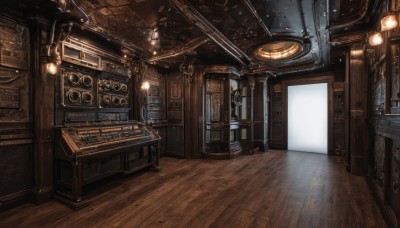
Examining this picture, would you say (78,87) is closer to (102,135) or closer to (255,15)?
(102,135)

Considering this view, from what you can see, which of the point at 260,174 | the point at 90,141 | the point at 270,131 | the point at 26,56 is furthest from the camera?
the point at 270,131

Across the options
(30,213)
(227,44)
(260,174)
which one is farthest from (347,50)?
(30,213)

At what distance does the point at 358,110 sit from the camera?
415cm

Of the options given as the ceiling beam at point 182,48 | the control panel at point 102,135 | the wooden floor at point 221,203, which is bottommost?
the wooden floor at point 221,203

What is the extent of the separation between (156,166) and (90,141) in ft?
5.92

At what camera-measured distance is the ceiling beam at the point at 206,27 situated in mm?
2867

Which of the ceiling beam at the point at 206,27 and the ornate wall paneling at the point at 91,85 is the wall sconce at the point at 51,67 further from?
the ceiling beam at the point at 206,27

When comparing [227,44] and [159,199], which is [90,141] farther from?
[227,44]

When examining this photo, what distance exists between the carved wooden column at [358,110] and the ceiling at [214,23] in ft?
2.16

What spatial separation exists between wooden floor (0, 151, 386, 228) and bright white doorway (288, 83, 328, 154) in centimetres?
268

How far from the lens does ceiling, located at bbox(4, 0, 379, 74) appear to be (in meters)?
2.88

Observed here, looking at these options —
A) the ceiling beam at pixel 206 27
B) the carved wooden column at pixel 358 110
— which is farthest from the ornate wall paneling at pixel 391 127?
the ceiling beam at pixel 206 27

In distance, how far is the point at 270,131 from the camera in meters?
7.96

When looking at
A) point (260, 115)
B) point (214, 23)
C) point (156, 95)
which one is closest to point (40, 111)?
point (214, 23)
